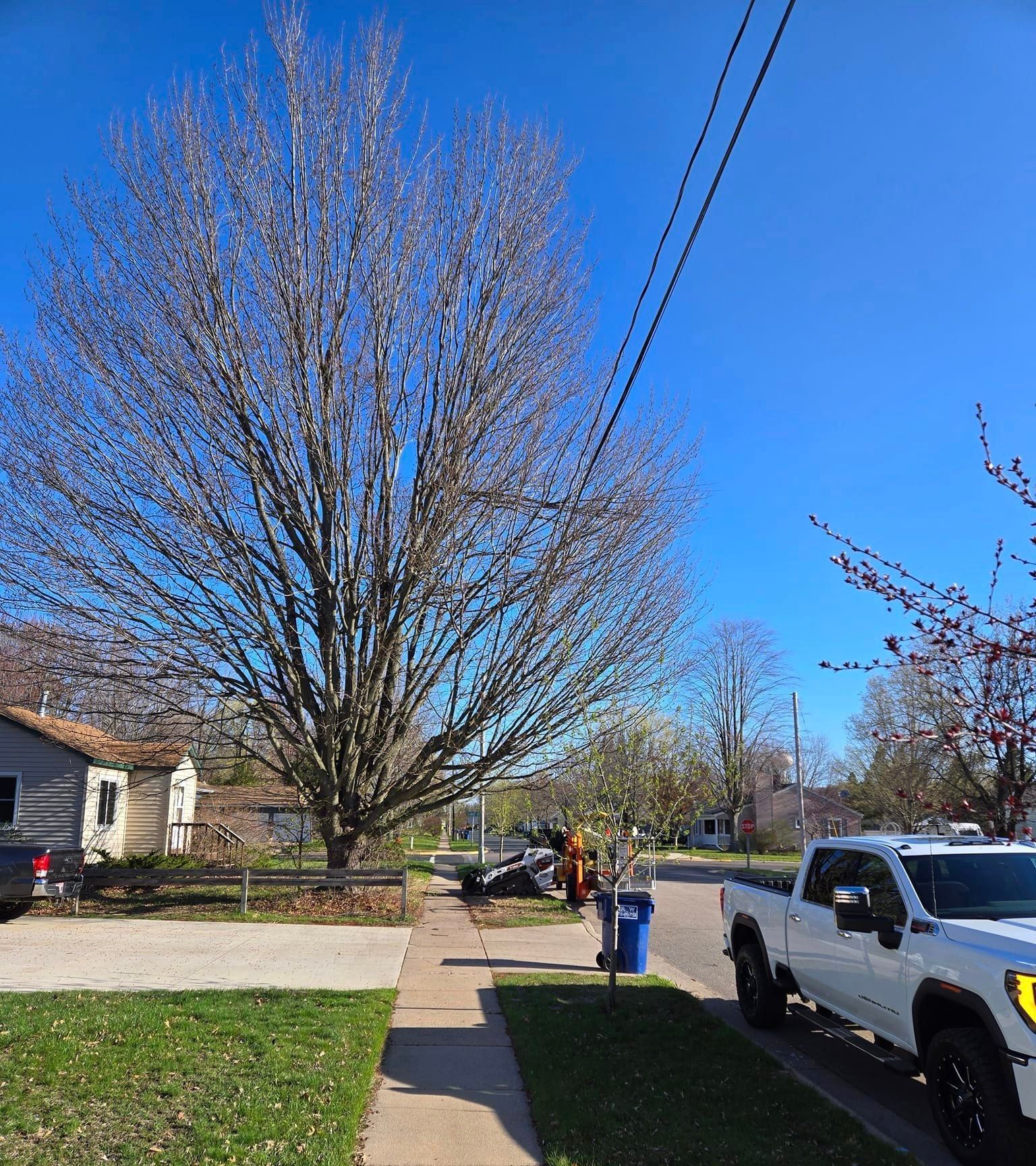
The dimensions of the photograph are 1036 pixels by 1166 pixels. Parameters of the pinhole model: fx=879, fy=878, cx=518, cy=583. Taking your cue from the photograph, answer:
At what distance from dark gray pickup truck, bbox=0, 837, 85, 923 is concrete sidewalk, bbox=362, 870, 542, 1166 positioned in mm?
7189

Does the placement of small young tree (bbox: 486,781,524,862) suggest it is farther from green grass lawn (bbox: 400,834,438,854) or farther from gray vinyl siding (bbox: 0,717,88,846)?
gray vinyl siding (bbox: 0,717,88,846)

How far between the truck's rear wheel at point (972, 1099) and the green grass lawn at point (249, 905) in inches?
435

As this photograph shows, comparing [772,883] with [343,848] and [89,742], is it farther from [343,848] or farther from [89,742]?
[89,742]

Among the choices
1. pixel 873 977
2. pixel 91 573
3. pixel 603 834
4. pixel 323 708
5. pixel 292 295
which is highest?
pixel 292 295

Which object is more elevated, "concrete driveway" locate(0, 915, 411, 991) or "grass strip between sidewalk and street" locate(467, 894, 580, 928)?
"concrete driveway" locate(0, 915, 411, 991)

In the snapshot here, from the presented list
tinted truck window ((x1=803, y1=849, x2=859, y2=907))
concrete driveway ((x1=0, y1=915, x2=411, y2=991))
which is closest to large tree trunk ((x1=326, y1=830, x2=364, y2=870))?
concrete driveway ((x1=0, y1=915, x2=411, y2=991))

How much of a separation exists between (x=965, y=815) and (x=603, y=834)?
23.7 ft

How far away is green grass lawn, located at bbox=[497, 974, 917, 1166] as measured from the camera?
16.5 ft

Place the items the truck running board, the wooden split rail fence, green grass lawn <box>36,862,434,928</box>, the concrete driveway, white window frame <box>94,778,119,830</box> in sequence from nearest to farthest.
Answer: the truck running board → the concrete driveway → green grass lawn <box>36,862,434,928</box> → the wooden split rail fence → white window frame <box>94,778,119,830</box>

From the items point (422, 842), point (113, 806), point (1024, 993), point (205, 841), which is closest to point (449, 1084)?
point (1024, 993)

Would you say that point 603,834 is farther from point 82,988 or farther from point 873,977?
point 82,988

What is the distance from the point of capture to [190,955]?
11.2 meters

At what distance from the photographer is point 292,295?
45.3 feet

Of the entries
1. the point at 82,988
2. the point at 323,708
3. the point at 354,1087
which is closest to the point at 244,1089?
the point at 354,1087
